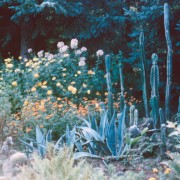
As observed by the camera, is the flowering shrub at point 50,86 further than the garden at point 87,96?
Yes

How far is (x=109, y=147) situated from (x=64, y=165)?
2247 millimetres

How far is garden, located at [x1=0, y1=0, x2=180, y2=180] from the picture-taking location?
3.42m

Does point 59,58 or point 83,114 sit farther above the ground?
point 59,58

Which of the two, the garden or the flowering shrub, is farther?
the flowering shrub

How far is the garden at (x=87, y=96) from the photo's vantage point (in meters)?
3.42

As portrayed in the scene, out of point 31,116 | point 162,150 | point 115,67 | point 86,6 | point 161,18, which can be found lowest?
point 162,150

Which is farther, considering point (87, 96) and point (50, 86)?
point (87, 96)

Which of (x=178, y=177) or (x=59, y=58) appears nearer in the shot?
(x=178, y=177)

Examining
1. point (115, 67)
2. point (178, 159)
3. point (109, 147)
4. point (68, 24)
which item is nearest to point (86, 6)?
point (68, 24)

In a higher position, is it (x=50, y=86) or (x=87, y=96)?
(x=50, y=86)

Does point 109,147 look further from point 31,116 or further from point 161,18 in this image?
point 161,18

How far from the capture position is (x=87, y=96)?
7.28 meters

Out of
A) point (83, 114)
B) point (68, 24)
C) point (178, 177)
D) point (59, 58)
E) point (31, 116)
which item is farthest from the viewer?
point (68, 24)

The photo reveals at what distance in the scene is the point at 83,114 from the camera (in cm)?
572
